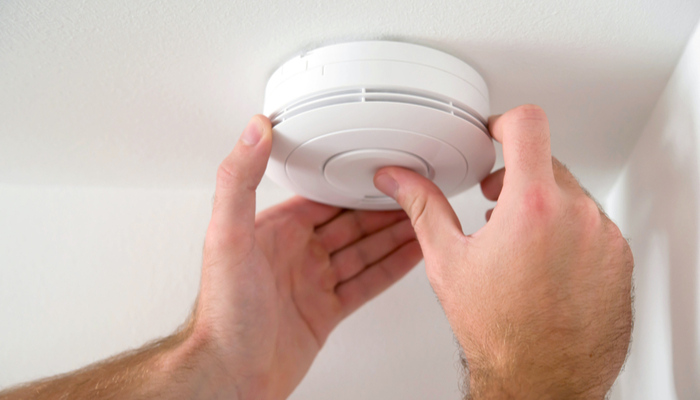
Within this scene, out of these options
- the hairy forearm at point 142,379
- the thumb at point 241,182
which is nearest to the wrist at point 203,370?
the hairy forearm at point 142,379

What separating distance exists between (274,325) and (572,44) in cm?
58

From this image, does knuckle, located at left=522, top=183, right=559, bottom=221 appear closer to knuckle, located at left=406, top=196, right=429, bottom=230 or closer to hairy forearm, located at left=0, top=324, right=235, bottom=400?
knuckle, located at left=406, top=196, right=429, bottom=230

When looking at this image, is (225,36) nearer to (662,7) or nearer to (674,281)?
(662,7)

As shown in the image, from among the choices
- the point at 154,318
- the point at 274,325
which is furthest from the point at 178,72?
the point at 154,318

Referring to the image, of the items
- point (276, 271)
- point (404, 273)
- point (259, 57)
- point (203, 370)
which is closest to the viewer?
point (259, 57)

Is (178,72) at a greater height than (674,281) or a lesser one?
greater

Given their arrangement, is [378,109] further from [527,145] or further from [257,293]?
[257,293]

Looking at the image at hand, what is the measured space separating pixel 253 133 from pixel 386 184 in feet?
0.64

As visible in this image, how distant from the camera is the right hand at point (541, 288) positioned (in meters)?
0.50

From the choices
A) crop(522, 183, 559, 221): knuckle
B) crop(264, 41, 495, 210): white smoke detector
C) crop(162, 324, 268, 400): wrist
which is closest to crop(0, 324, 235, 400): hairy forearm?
crop(162, 324, 268, 400): wrist

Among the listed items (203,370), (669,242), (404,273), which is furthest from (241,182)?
(669,242)

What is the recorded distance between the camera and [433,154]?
619 millimetres

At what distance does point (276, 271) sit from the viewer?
82cm

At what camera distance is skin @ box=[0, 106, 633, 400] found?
1.65 ft
